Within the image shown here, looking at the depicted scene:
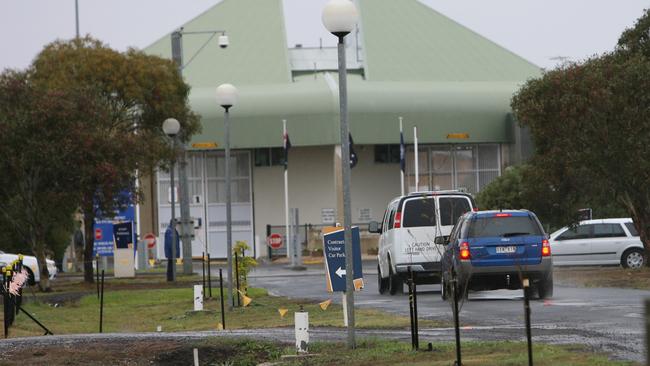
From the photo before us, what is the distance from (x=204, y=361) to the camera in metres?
15.9

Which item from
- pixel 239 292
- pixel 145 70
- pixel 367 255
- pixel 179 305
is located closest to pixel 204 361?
pixel 239 292

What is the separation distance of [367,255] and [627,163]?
2875 cm

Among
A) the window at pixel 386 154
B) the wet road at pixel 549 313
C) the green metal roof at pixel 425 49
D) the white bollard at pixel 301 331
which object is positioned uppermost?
the green metal roof at pixel 425 49

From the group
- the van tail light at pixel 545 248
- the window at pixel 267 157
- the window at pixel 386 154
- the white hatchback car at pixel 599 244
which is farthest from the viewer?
the window at pixel 386 154

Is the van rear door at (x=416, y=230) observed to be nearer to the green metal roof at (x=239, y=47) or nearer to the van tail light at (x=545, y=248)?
the van tail light at (x=545, y=248)

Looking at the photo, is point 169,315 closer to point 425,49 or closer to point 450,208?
point 450,208

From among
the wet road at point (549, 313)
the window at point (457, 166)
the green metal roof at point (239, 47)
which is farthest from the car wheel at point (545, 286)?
the window at point (457, 166)

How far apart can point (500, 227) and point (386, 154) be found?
151ft

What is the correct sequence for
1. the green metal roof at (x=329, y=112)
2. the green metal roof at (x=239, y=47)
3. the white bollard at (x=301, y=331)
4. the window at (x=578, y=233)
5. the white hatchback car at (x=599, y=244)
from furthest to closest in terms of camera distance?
the green metal roof at (x=239, y=47) → the green metal roof at (x=329, y=112) → the window at (x=578, y=233) → the white hatchback car at (x=599, y=244) → the white bollard at (x=301, y=331)

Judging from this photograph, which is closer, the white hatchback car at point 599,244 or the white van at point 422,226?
the white van at point 422,226

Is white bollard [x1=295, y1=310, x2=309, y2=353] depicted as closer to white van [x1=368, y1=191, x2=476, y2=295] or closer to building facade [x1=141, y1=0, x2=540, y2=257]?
white van [x1=368, y1=191, x2=476, y2=295]

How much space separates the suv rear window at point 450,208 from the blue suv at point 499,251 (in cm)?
340

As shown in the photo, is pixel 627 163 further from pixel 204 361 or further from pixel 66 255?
pixel 66 255

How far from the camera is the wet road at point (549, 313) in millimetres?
15453
